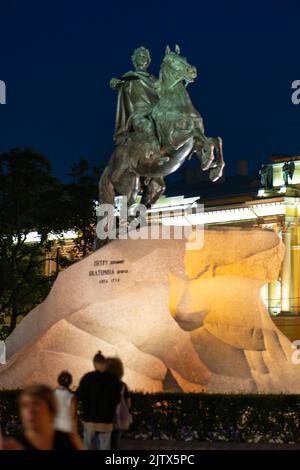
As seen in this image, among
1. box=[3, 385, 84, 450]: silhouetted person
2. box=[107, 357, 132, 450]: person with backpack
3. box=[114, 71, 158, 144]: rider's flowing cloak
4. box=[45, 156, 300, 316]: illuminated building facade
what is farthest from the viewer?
box=[45, 156, 300, 316]: illuminated building facade

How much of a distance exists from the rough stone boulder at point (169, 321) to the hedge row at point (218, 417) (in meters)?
1.57

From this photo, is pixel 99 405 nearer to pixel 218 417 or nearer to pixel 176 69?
pixel 218 417

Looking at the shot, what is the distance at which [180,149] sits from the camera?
58.7 feet

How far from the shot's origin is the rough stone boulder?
16094 mm

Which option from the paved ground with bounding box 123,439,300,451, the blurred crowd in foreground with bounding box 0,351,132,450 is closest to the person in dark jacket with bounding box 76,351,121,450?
the blurred crowd in foreground with bounding box 0,351,132,450

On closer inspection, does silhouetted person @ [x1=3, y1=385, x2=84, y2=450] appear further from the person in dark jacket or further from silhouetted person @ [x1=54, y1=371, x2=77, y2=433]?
the person in dark jacket

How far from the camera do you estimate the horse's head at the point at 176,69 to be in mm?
17938

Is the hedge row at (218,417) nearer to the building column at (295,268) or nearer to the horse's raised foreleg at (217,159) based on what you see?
the horse's raised foreleg at (217,159)

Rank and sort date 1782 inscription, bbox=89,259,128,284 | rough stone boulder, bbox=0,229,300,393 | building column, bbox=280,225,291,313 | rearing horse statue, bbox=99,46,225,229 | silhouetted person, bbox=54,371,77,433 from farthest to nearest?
building column, bbox=280,225,291,313 < rearing horse statue, bbox=99,46,225,229 < date 1782 inscription, bbox=89,259,128,284 < rough stone boulder, bbox=0,229,300,393 < silhouetted person, bbox=54,371,77,433

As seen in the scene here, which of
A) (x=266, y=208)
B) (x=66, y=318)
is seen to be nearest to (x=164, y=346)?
(x=66, y=318)

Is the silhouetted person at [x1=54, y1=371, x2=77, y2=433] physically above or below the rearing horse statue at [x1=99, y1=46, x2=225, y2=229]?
below

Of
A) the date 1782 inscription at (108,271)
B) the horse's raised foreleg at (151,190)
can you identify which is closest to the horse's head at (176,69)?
the horse's raised foreleg at (151,190)

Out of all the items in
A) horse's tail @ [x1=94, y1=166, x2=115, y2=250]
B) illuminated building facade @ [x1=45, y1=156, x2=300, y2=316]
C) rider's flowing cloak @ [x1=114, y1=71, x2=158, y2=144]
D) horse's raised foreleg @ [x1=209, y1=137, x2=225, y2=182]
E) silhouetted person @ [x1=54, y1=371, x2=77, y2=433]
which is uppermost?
illuminated building facade @ [x1=45, y1=156, x2=300, y2=316]
